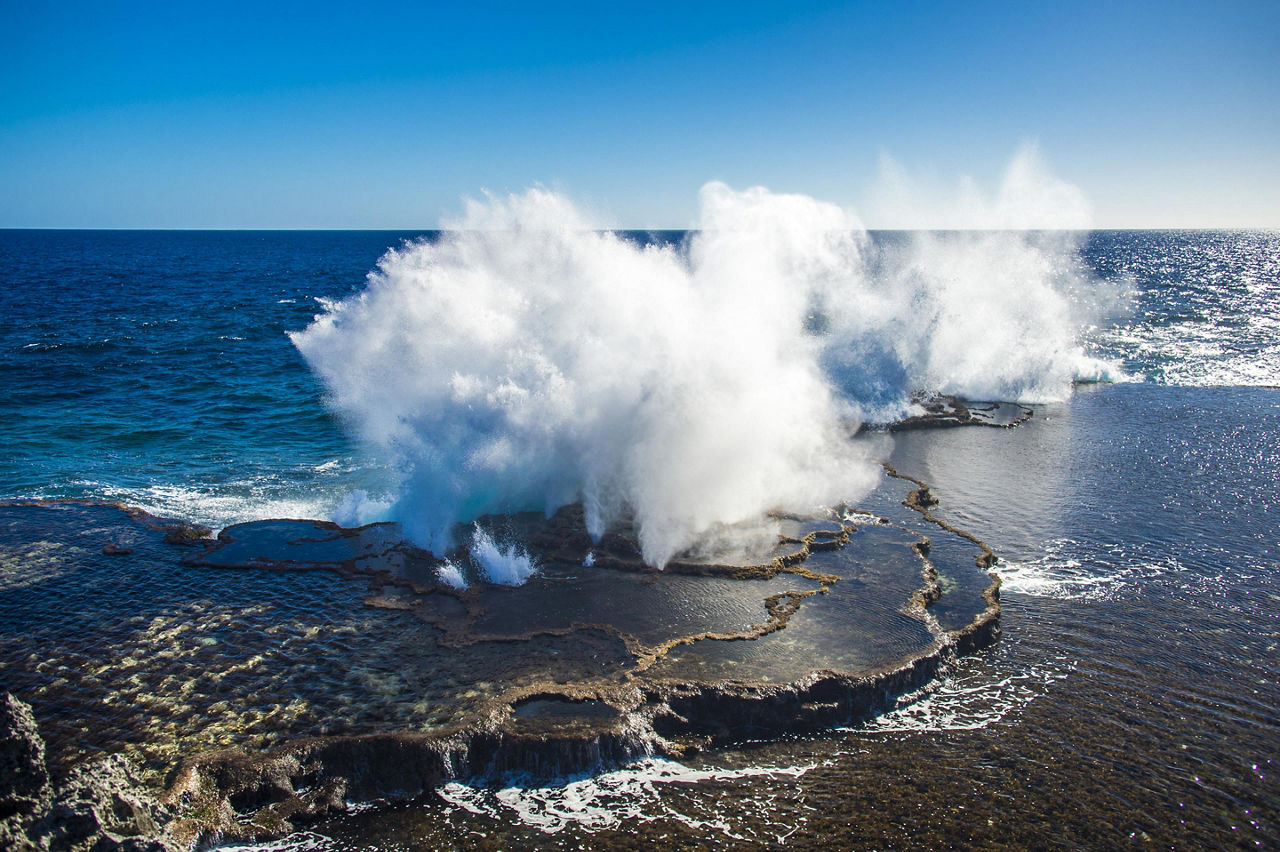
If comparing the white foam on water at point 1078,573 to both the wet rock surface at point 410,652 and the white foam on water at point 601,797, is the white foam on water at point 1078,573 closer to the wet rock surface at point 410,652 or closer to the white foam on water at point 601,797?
the wet rock surface at point 410,652

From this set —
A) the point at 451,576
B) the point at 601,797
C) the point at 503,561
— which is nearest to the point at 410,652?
the point at 451,576

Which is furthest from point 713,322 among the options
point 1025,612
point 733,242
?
point 1025,612

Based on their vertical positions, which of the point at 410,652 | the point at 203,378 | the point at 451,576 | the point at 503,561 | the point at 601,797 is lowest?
the point at 601,797

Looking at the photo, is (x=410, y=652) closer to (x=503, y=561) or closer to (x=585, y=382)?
(x=503, y=561)

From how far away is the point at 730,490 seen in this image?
52.7 feet

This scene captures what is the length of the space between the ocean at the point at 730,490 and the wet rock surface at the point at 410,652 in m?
0.17

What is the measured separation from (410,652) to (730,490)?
7822mm

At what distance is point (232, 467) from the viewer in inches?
844

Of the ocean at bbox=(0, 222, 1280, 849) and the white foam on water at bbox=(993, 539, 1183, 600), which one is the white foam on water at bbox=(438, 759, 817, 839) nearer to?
the ocean at bbox=(0, 222, 1280, 849)

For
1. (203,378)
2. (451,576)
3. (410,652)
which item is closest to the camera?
(410,652)

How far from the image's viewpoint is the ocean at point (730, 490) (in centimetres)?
848

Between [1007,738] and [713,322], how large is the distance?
1096 cm

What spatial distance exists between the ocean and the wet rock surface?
166mm

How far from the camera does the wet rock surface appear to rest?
341 inches
